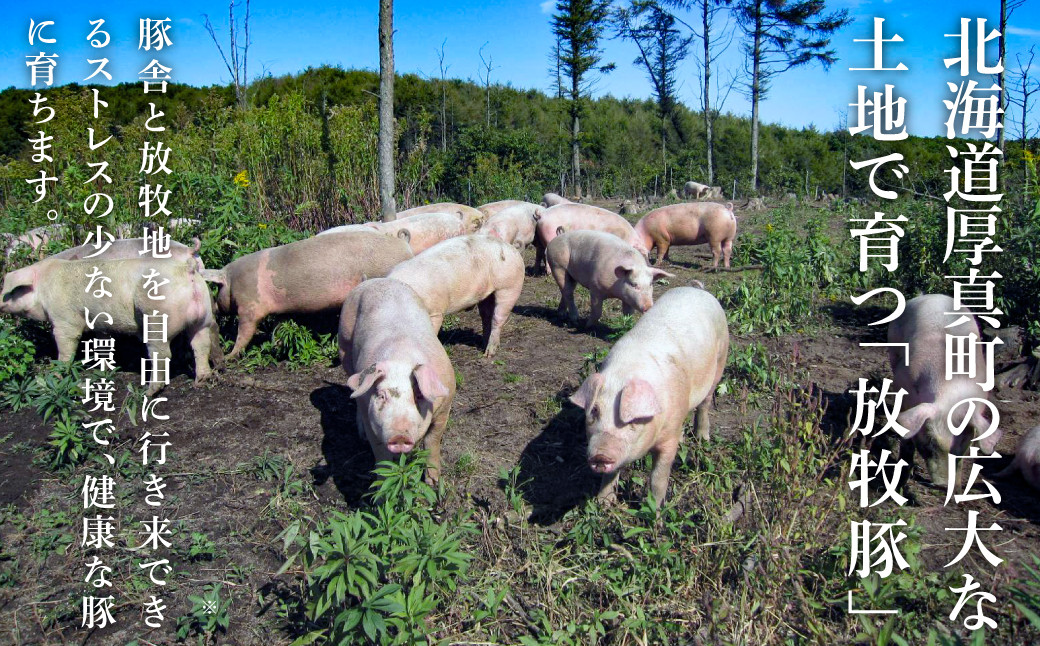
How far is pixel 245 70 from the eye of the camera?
20359mm

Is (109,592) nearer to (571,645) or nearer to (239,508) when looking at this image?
(239,508)

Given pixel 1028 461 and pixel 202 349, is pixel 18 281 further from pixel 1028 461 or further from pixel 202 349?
pixel 1028 461

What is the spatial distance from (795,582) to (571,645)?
3.65ft

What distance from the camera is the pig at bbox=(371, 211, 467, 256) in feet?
28.4

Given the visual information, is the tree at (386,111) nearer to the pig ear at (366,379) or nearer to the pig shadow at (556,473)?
the pig shadow at (556,473)

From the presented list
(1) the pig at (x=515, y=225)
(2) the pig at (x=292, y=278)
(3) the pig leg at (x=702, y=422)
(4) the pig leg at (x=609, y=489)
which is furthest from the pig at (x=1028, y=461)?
(1) the pig at (x=515, y=225)

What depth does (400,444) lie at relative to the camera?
3.80 m

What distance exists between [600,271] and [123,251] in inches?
182

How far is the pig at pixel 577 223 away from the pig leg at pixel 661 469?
6.15 m

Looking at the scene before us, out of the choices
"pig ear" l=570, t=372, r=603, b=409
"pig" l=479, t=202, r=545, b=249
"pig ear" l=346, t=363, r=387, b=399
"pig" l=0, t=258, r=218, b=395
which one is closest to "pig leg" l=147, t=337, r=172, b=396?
"pig" l=0, t=258, r=218, b=395

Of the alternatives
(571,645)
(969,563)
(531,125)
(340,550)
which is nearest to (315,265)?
(340,550)

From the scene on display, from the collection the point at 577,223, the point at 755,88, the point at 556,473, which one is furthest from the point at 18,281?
the point at 755,88

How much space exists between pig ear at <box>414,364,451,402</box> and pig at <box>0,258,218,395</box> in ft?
9.63

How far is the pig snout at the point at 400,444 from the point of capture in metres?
3.78
